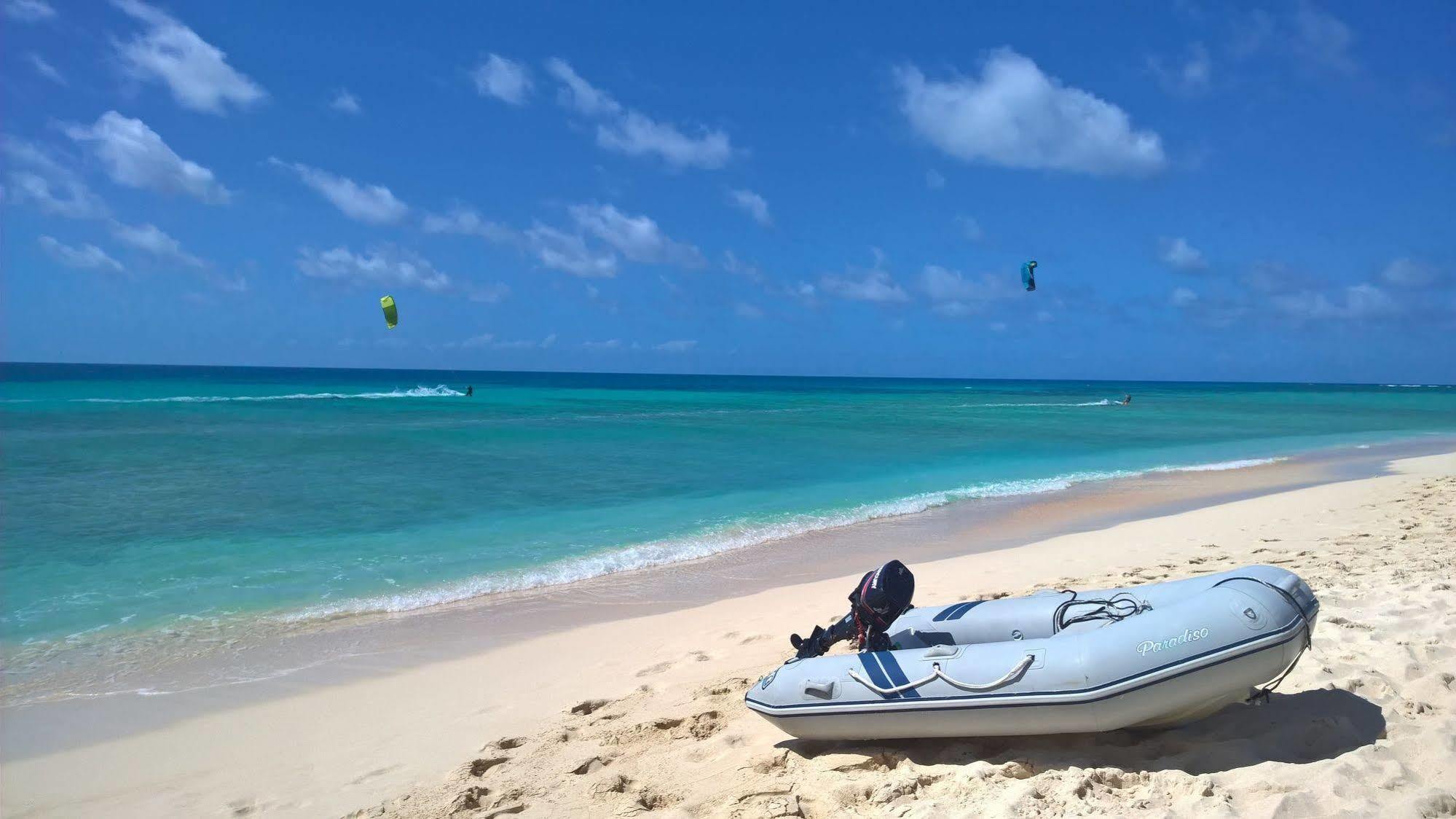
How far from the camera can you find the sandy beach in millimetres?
2928

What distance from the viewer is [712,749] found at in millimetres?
3734

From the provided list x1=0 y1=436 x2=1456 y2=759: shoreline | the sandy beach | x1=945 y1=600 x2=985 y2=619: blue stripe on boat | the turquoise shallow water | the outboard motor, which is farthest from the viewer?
the turquoise shallow water

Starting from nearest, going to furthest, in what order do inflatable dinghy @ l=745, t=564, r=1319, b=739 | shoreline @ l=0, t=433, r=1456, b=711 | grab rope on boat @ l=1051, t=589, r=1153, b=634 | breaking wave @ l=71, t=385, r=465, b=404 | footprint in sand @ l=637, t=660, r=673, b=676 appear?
inflatable dinghy @ l=745, t=564, r=1319, b=739
grab rope on boat @ l=1051, t=589, r=1153, b=634
footprint in sand @ l=637, t=660, r=673, b=676
shoreline @ l=0, t=433, r=1456, b=711
breaking wave @ l=71, t=385, r=465, b=404

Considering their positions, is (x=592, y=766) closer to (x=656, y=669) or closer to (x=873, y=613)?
(x=656, y=669)

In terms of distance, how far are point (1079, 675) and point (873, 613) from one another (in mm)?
1109

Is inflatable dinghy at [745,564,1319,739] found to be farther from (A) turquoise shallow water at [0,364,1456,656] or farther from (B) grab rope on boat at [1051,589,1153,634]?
(A) turquoise shallow water at [0,364,1456,656]

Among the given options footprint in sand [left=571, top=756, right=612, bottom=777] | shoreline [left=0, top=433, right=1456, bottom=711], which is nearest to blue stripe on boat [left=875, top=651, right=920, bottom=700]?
footprint in sand [left=571, top=756, right=612, bottom=777]

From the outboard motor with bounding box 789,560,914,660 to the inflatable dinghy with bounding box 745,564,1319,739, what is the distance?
278 millimetres

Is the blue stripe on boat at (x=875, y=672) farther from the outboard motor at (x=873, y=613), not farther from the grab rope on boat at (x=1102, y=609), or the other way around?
the grab rope on boat at (x=1102, y=609)

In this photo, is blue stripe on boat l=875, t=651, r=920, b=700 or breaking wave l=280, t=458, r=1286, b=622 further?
breaking wave l=280, t=458, r=1286, b=622

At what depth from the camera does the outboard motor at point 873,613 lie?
13.2ft

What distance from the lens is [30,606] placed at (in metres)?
6.62

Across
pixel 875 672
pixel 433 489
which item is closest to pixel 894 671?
pixel 875 672

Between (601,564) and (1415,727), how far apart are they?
6.34 meters
